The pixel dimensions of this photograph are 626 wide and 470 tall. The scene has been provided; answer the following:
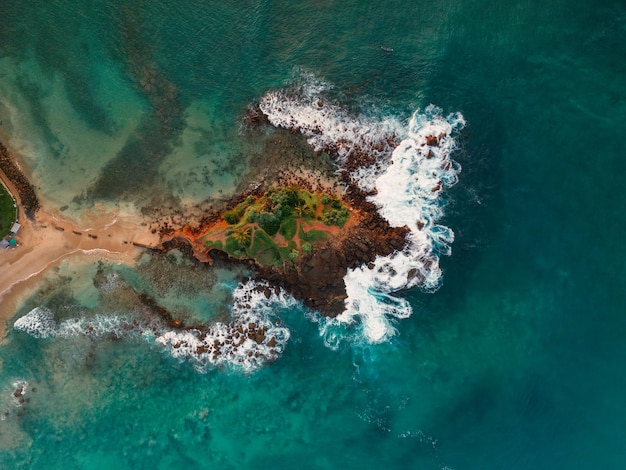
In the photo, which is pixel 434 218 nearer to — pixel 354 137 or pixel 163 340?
pixel 354 137

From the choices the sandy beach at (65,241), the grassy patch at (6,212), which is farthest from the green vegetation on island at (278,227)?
the grassy patch at (6,212)

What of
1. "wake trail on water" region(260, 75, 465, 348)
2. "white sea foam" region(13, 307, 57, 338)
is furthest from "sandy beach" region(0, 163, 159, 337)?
"wake trail on water" region(260, 75, 465, 348)

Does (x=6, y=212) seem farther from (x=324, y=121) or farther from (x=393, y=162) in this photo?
(x=393, y=162)

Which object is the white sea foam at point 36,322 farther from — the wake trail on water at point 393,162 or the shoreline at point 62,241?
the wake trail on water at point 393,162

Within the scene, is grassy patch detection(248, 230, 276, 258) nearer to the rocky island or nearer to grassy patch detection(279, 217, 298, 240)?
the rocky island

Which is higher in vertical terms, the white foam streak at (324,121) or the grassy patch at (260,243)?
the white foam streak at (324,121)

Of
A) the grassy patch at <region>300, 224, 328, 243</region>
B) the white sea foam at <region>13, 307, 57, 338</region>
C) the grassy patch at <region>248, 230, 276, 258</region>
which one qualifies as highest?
the grassy patch at <region>300, 224, 328, 243</region>

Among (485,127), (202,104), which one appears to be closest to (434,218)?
(485,127)
